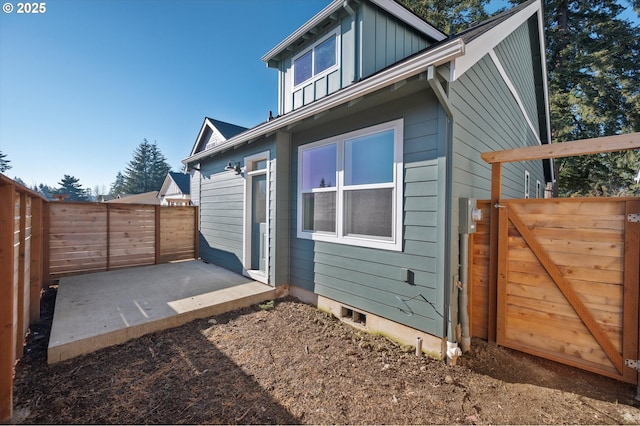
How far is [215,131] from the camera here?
12.6 metres

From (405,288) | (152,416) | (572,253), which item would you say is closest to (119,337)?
(152,416)

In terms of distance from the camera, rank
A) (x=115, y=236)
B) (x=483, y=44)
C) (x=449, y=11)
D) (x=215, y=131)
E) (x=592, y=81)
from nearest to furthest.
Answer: (x=483, y=44)
(x=115, y=236)
(x=592, y=81)
(x=449, y=11)
(x=215, y=131)

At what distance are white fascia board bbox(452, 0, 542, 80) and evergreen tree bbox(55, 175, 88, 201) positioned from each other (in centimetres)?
5758

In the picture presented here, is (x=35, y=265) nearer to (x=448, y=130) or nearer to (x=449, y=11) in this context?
(x=448, y=130)

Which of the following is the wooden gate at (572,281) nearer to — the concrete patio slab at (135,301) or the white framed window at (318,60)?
the concrete patio slab at (135,301)

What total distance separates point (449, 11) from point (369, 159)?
1362cm

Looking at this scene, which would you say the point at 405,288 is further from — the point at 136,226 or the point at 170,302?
the point at 136,226

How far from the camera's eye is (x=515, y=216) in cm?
283

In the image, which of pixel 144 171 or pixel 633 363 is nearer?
pixel 633 363

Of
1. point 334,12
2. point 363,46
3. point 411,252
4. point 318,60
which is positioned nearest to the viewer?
point 411,252

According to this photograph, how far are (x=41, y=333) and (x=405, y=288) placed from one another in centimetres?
445

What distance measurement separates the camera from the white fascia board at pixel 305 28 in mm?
4492

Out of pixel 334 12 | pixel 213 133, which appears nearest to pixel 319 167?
pixel 334 12

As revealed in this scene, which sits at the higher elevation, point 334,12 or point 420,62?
point 334,12
